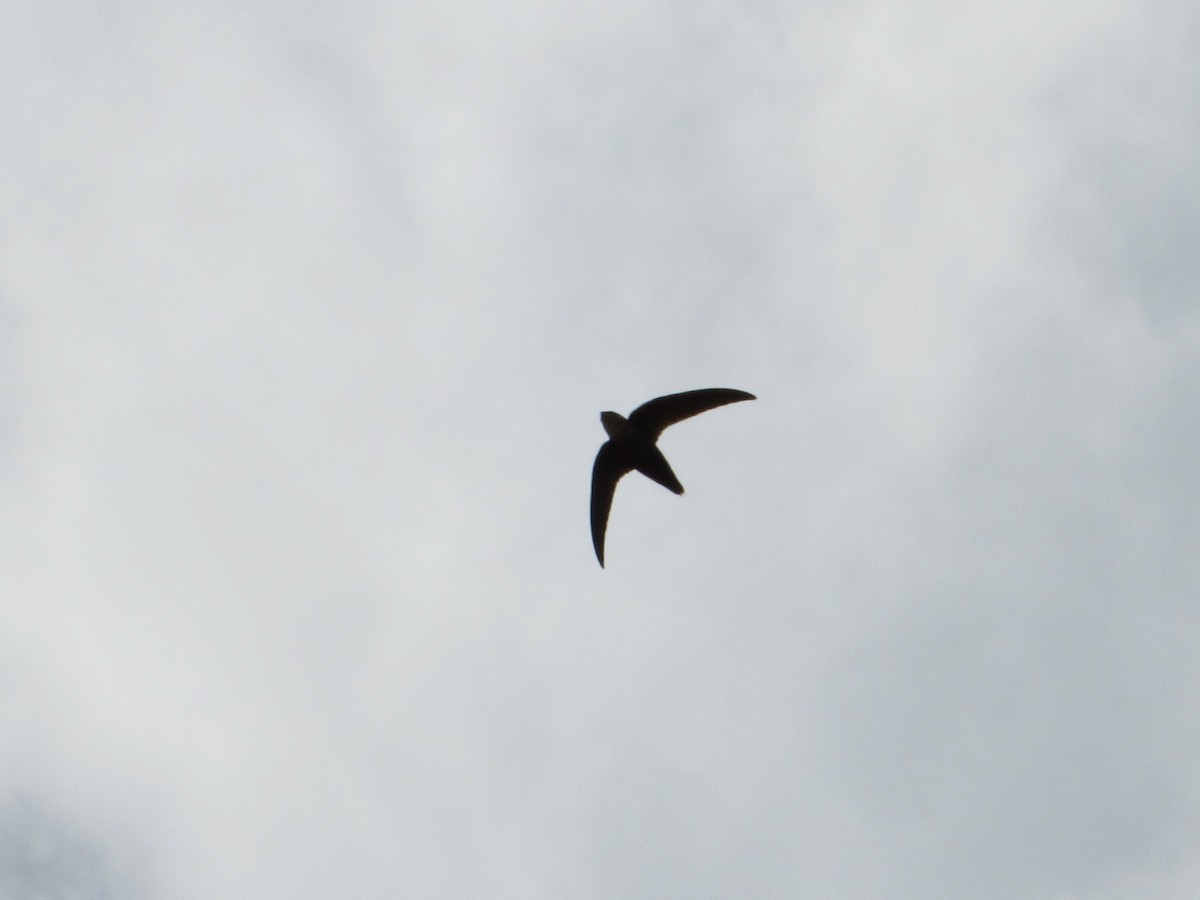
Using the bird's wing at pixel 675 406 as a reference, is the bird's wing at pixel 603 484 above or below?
below

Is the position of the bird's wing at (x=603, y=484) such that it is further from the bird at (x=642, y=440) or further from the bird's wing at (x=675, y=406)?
the bird's wing at (x=675, y=406)

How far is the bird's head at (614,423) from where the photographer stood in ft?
58.3

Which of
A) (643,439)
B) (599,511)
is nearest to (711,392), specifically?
(643,439)

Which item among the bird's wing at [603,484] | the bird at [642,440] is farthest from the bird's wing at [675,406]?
the bird's wing at [603,484]

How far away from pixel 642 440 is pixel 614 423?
2.04 ft

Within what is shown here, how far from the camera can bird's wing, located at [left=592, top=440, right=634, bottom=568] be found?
18.8 meters

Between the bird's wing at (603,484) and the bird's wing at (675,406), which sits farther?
the bird's wing at (603,484)

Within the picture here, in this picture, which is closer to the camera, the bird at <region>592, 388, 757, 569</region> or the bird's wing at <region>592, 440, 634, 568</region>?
the bird at <region>592, 388, 757, 569</region>

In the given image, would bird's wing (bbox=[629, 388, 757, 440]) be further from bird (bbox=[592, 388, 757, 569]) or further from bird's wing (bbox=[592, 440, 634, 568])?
bird's wing (bbox=[592, 440, 634, 568])

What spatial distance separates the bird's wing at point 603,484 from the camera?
18750mm

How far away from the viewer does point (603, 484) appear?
1906 cm

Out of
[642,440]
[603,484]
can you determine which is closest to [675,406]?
[642,440]

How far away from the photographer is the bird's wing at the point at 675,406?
18013 mm

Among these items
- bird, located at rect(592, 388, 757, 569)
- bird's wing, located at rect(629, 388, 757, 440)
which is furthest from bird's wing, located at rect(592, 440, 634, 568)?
bird's wing, located at rect(629, 388, 757, 440)
